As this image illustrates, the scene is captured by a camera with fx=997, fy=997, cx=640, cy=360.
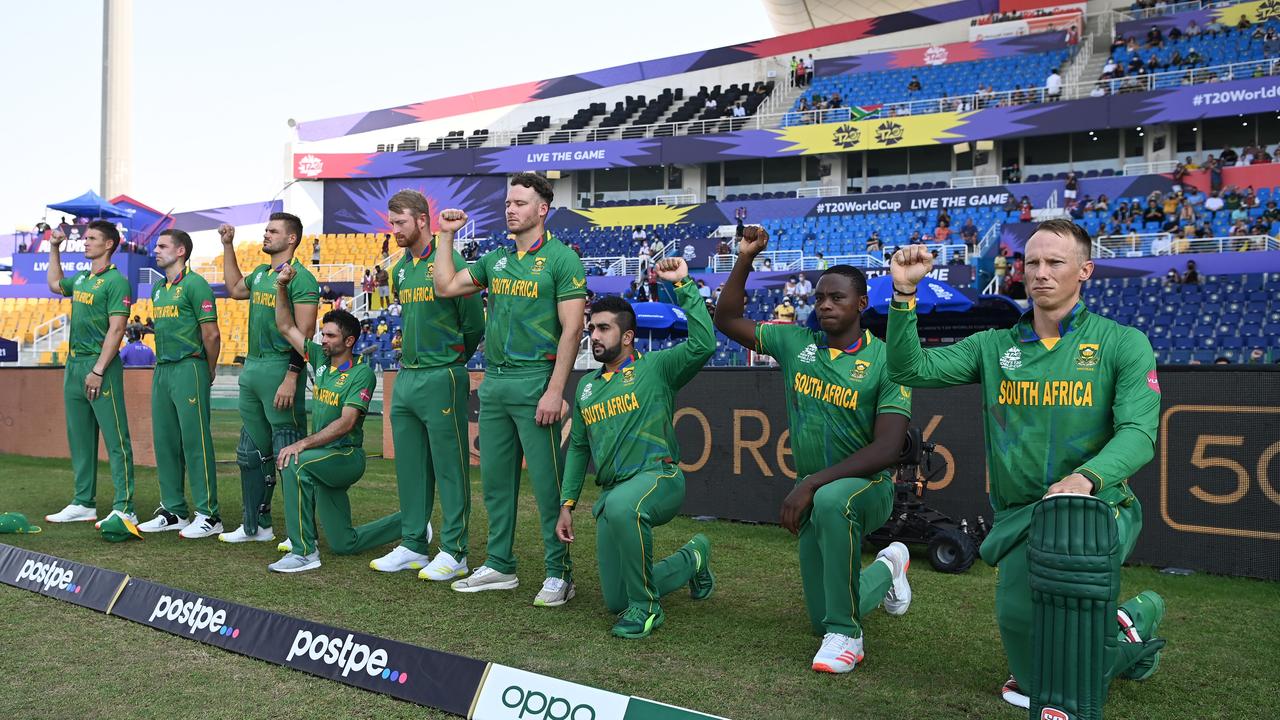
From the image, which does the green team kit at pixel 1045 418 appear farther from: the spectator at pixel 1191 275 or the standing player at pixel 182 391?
the spectator at pixel 1191 275

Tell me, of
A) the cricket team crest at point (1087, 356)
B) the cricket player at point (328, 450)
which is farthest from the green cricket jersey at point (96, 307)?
the cricket team crest at point (1087, 356)

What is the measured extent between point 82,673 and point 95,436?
4918 mm

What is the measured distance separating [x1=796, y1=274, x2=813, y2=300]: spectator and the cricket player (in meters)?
19.0

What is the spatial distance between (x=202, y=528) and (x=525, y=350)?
3.50 meters

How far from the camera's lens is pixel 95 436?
331 inches

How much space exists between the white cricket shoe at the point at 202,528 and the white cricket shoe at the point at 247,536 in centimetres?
16

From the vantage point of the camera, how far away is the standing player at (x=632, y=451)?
16.4 ft

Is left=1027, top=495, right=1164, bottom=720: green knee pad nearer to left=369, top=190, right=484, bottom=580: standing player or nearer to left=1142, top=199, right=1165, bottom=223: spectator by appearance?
left=369, top=190, right=484, bottom=580: standing player

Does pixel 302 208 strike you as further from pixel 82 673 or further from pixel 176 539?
pixel 82 673

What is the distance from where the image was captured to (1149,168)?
2958 centimetres

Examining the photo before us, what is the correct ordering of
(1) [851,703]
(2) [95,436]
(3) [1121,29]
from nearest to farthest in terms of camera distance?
1. (1) [851,703]
2. (2) [95,436]
3. (3) [1121,29]

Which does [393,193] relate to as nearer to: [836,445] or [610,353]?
[610,353]

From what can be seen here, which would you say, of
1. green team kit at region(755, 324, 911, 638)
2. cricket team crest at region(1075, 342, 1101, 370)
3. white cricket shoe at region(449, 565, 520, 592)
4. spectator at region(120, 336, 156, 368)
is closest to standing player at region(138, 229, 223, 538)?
white cricket shoe at region(449, 565, 520, 592)

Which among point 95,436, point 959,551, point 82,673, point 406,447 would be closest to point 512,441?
point 406,447
